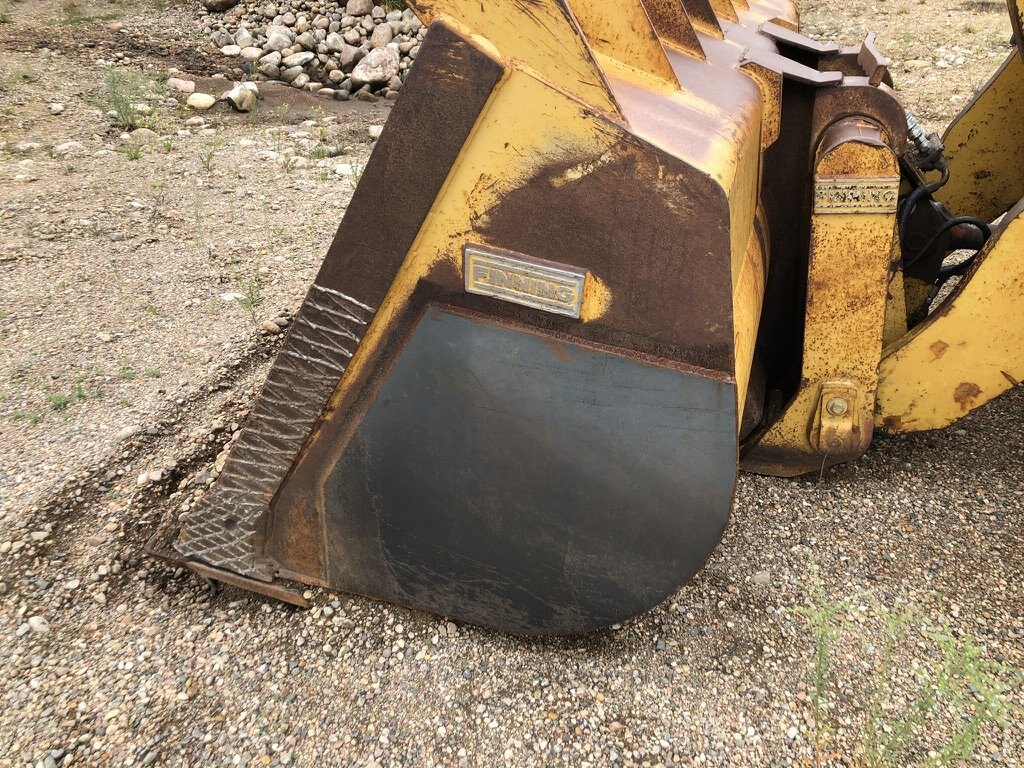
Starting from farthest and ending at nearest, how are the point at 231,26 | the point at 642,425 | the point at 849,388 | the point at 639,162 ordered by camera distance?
the point at 231,26
the point at 849,388
the point at 642,425
the point at 639,162

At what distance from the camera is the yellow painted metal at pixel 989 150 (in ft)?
8.67

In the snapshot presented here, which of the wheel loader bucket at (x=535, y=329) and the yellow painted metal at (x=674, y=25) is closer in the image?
the wheel loader bucket at (x=535, y=329)

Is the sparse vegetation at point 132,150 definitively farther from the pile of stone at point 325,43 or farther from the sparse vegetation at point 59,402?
the sparse vegetation at point 59,402

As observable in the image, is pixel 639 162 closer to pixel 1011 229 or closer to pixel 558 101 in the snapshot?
pixel 558 101

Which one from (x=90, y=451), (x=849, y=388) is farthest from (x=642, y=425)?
(x=90, y=451)

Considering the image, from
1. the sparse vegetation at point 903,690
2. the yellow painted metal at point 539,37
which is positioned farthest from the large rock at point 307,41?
the sparse vegetation at point 903,690

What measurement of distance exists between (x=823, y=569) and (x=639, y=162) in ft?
4.22

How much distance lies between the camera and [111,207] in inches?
163

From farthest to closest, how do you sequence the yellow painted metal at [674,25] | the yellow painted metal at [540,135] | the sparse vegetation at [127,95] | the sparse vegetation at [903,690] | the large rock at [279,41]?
the large rock at [279,41]
the sparse vegetation at [127,95]
the yellow painted metal at [674,25]
the sparse vegetation at [903,690]
the yellow painted metal at [540,135]

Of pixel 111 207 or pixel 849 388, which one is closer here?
pixel 849 388

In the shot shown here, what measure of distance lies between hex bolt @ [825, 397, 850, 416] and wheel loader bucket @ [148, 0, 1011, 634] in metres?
0.19

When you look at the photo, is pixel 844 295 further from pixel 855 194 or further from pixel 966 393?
pixel 966 393

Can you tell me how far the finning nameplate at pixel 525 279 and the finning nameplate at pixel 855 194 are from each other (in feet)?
2.60

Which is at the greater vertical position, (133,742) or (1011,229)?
(1011,229)
